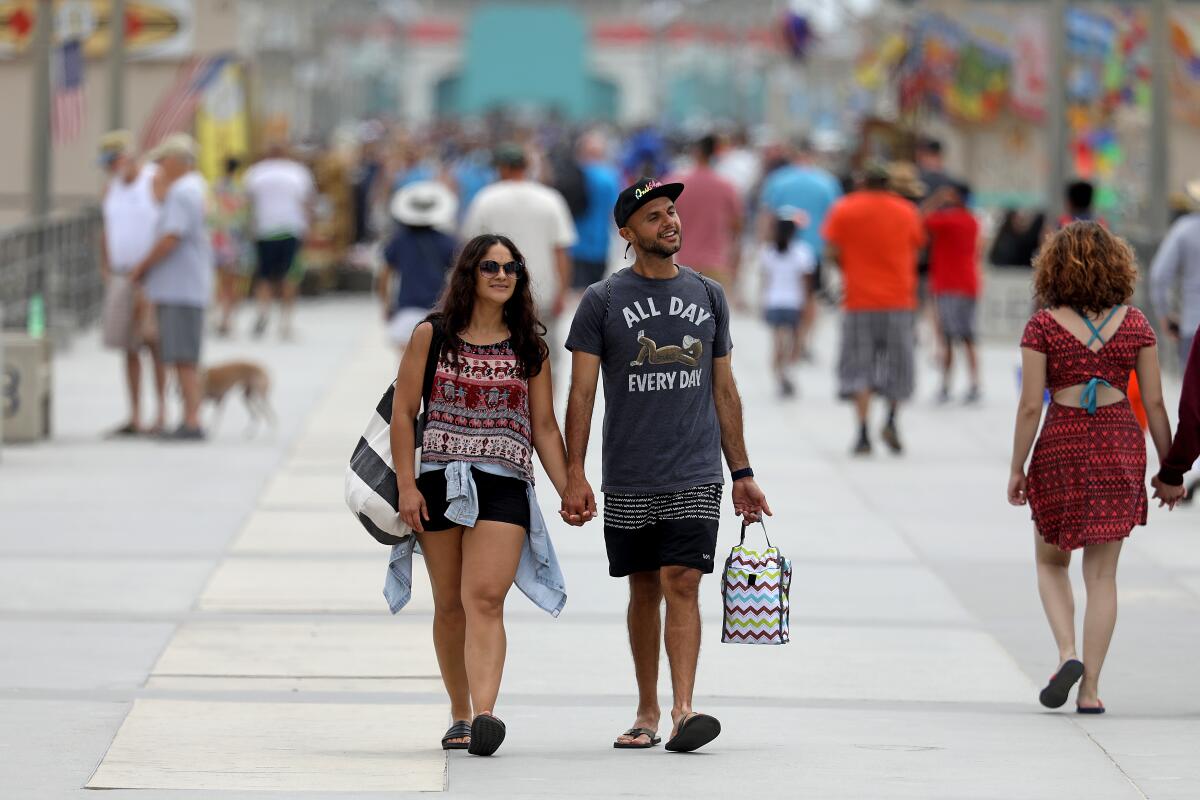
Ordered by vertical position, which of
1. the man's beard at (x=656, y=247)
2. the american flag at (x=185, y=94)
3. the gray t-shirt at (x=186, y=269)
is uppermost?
the american flag at (x=185, y=94)

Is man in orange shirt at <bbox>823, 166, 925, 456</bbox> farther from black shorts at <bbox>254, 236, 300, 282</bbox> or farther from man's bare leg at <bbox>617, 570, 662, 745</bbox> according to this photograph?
black shorts at <bbox>254, 236, 300, 282</bbox>

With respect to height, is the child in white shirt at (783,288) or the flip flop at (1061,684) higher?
the child in white shirt at (783,288)

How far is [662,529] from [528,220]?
7463mm

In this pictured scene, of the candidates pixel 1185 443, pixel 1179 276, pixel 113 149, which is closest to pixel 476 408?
pixel 1185 443

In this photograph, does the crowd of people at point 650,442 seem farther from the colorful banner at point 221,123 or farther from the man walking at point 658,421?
the colorful banner at point 221,123

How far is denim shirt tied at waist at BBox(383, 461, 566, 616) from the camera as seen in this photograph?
21.3ft

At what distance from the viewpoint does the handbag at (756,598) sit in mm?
6574

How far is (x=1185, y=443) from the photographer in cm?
740

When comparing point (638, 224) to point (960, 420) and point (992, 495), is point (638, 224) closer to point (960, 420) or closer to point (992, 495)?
point (992, 495)

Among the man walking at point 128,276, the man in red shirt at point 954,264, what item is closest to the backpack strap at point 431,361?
the man walking at point 128,276

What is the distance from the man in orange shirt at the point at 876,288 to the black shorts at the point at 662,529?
7215 millimetres

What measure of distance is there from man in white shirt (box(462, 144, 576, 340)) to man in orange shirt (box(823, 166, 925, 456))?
1.67 m

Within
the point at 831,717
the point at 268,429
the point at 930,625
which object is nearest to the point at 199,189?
the point at 268,429

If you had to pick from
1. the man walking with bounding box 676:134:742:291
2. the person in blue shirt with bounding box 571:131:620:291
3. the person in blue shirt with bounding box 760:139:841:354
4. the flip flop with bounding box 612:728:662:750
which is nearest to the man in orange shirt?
the man walking with bounding box 676:134:742:291
